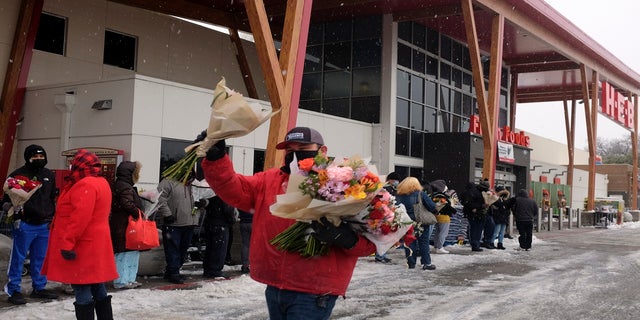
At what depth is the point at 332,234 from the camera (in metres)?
3.34

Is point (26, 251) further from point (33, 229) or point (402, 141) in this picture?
point (402, 141)

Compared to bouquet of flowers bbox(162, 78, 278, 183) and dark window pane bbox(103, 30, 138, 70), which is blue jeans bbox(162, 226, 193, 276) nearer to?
bouquet of flowers bbox(162, 78, 278, 183)

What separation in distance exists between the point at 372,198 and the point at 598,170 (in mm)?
55646

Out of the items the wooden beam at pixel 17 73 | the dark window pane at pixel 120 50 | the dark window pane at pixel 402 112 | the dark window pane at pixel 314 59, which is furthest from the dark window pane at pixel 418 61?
the wooden beam at pixel 17 73

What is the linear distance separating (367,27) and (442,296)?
14.4m

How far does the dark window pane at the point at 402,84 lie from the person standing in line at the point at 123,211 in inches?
572

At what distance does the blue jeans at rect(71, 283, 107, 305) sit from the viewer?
511cm

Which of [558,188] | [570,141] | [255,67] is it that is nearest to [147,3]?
[255,67]

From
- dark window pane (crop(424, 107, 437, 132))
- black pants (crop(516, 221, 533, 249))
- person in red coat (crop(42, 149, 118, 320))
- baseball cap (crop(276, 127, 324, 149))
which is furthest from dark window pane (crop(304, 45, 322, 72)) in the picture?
baseball cap (crop(276, 127, 324, 149))

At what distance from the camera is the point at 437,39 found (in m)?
23.6

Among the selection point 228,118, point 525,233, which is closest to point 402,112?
point 525,233

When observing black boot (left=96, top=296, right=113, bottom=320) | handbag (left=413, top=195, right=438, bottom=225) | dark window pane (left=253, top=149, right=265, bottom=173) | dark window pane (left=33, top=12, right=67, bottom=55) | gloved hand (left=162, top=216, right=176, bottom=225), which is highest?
dark window pane (left=33, top=12, right=67, bottom=55)

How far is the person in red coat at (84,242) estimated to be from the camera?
5004mm

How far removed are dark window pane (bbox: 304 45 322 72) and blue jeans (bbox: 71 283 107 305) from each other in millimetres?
17553
